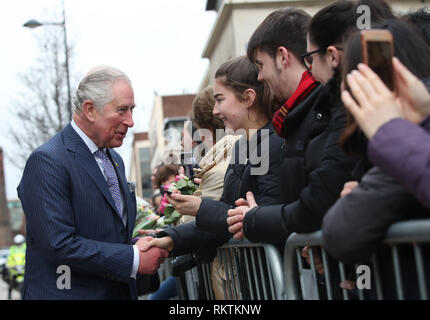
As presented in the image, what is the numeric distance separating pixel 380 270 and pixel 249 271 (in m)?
1.25

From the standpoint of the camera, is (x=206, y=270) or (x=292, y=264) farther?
(x=206, y=270)

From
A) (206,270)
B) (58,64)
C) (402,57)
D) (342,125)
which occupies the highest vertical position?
(58,64)

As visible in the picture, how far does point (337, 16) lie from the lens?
2820 millimetres

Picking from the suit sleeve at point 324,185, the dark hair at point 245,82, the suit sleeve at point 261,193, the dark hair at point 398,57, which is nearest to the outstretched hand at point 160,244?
the suit sleeve at point 261,193

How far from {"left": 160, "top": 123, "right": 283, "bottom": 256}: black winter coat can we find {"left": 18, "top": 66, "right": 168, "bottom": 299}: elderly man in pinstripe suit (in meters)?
0.22

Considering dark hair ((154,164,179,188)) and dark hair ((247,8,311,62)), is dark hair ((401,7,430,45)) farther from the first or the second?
dark hair ((154,164,179,188))

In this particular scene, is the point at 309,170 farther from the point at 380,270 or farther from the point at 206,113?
the point at 206,113

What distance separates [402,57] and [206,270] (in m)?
2.66

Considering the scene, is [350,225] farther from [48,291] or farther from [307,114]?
[48,291]

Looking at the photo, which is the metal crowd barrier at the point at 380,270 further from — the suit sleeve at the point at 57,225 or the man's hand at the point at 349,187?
the suit sleeve at the point at 57,225

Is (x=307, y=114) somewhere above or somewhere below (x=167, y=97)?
below

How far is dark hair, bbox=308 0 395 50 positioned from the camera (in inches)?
110

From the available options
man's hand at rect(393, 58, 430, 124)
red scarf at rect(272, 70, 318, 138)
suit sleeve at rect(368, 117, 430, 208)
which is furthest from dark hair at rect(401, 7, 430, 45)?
suit sleeve at rect(368, 117, 430, 208)
